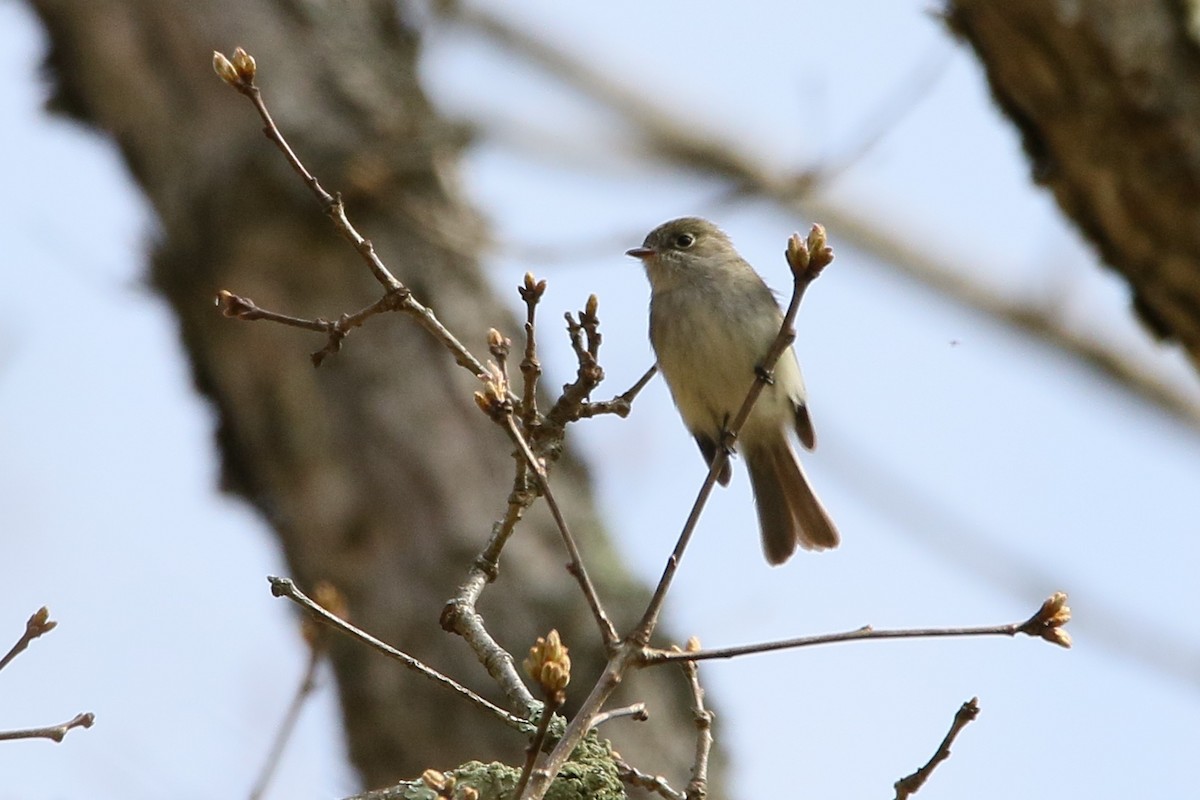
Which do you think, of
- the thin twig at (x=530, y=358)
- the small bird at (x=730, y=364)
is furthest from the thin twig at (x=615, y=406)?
the small bird at (x=730, y=364)

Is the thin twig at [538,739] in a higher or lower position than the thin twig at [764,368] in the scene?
lower

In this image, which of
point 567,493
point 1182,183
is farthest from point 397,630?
point 1182,183

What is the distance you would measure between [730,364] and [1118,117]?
1.58m

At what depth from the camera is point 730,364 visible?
5.21m

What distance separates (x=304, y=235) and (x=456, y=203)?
69 cm

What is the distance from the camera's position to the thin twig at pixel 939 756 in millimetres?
2373

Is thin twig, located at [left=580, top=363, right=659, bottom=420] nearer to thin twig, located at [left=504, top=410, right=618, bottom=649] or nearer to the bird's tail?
thin twig, located at [left=504, top=410, right=618, bottom=649]

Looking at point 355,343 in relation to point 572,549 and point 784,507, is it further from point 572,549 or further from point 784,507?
point 572,549

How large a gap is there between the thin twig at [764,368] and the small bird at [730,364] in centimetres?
208

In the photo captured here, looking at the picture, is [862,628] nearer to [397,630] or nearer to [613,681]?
[613,681]

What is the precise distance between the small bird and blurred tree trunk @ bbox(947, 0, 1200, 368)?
3.38 ft

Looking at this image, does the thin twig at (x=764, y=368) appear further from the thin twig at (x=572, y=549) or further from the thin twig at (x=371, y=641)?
the thin twig at (x=371, y=641)

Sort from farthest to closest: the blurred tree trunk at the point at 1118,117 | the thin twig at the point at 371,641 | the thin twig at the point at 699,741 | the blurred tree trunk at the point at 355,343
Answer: the blurred tree trunk at the point at 355,343 → the blurred tree trunk at the point at 1118,117 → the thin twig at the point at 699,741 → the thin twig at the point at 371,641

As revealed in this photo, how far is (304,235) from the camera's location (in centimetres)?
614
